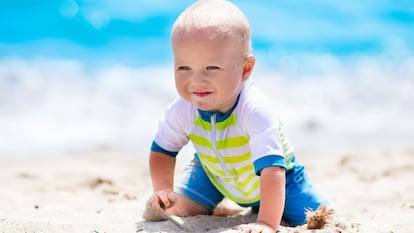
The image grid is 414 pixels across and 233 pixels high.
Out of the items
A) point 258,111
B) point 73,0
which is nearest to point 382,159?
point 258,111

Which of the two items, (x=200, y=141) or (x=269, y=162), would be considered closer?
(x=269, y=162)

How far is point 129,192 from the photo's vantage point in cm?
353

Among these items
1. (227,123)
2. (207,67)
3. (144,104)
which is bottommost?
(227,123)

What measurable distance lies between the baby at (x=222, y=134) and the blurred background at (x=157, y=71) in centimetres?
293

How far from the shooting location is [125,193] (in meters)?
3.43

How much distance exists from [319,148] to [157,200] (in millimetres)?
3587

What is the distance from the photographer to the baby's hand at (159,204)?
2453 millimetres

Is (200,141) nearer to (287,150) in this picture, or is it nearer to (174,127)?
(174,127)

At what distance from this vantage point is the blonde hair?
2205 mm

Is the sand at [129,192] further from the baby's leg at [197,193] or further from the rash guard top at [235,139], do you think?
the rash guard top at [235,139]

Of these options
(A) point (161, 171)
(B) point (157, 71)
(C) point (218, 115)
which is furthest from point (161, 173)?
Answer: (B) point (157, 71)

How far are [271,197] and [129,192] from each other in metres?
1.46

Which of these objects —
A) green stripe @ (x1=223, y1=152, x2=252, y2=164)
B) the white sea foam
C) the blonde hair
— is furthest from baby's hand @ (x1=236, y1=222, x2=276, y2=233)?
the white sea foam

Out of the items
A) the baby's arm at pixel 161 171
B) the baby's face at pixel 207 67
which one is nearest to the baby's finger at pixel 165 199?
the baby's arm at pixel 161 171
